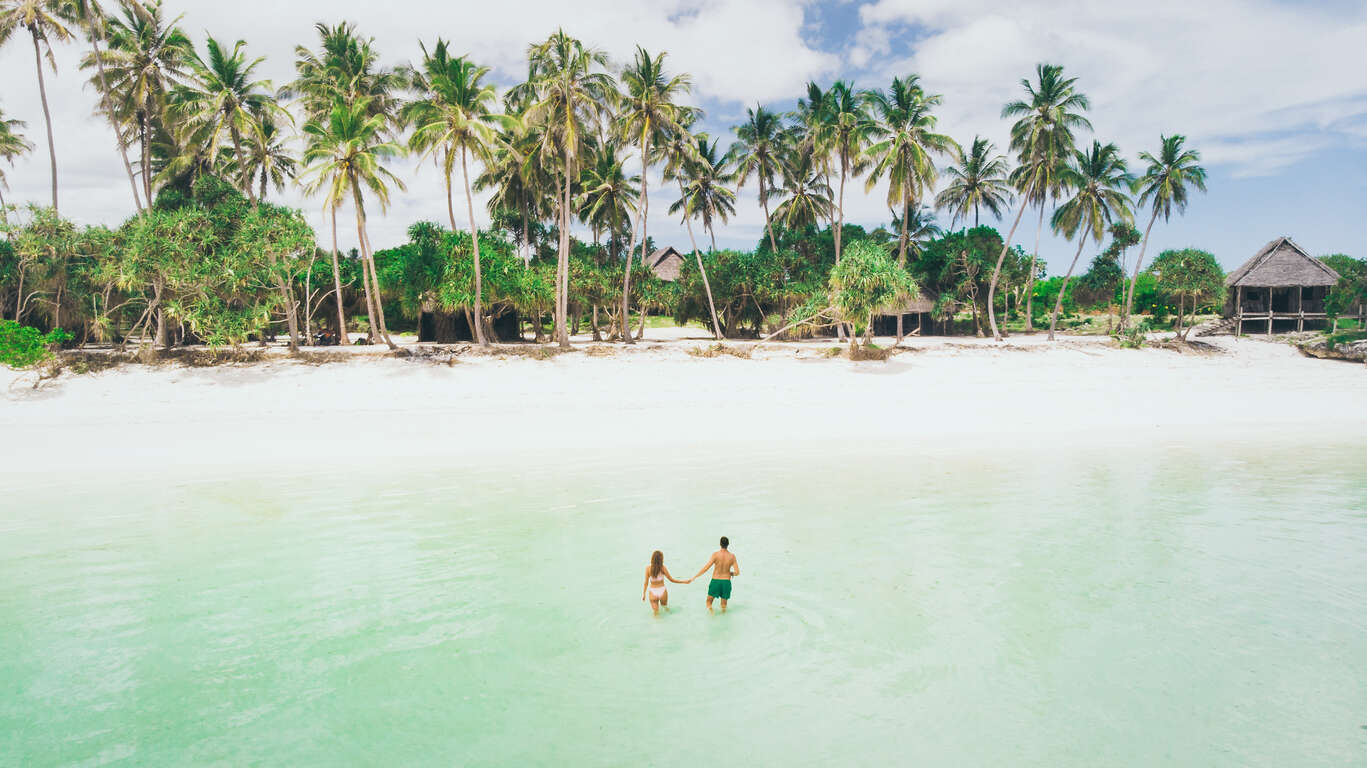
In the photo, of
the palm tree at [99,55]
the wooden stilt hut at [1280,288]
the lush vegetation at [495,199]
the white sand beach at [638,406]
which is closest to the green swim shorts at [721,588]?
the white sand beach at [638,406]

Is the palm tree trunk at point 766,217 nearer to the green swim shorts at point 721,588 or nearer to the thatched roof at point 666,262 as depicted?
the thatched roof at point 666,262

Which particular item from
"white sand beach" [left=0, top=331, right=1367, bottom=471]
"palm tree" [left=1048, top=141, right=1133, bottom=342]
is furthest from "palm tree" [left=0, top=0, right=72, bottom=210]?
"palm tree" [left=1048, top=141, right=1133, bottom=342]

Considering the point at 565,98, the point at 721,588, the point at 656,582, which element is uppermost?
the point at 565,98

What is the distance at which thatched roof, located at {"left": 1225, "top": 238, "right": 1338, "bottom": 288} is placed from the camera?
40656 millimetres

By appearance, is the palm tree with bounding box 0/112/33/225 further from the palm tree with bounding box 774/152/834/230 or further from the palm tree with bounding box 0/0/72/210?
the palm tree with bounding box 774/152/834/230

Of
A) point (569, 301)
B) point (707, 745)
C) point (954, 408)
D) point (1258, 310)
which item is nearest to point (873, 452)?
point (954, 408)

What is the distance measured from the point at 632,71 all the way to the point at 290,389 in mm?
18260

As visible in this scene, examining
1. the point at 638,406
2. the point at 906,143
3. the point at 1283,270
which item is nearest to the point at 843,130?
the point at 906,143

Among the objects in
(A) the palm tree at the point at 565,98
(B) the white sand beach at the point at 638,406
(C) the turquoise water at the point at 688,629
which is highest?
(A) the palm tree at the point at 565,98

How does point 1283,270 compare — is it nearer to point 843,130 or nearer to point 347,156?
point 843,130

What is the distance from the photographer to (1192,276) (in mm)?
35594

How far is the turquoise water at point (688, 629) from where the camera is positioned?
16.2 feet

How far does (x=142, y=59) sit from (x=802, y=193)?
3084 centimetres

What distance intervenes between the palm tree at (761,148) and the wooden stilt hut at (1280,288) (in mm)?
28271
